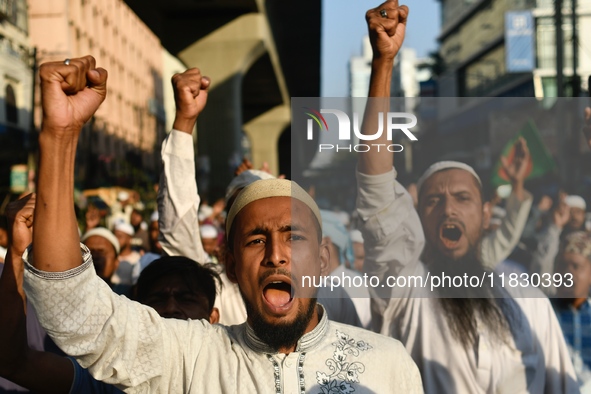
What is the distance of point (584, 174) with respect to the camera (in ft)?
10.2

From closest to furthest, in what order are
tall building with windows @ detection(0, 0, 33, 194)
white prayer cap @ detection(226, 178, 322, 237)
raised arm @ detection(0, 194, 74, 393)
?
1. white prayer cap @ detection(226, 178, 322, 237)
2. raised arm @ detection(0, 194, 74, 393)
3. tall building with windows @ detection(0, 0, 33, 194)

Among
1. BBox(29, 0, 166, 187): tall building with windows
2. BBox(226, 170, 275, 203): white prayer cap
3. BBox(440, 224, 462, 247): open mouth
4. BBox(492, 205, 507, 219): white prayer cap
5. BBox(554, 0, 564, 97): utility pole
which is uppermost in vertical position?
BBox(29, 0, 166, 187): tall building with windows

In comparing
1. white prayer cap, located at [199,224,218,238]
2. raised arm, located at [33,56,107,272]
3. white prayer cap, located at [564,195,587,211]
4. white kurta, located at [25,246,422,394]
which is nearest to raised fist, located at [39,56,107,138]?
raised arm, located at [33,56,107,272]

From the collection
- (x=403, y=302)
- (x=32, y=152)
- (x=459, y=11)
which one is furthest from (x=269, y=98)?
(x=459, y=11)

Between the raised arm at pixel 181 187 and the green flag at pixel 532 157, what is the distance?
4.04ft

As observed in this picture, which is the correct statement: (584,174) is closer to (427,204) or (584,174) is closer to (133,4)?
(427,204)

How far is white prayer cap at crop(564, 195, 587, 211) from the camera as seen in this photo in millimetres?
3035

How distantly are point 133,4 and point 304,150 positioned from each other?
15.2m

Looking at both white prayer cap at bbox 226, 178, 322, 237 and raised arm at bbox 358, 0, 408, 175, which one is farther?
raised arm at bbox 358, 0, 408, 175

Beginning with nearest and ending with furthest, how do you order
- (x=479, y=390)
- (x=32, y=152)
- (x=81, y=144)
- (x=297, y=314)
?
(x=297, y=314) < (x=479, y=390) < (x=32, y=152) < (x=81, y=144)

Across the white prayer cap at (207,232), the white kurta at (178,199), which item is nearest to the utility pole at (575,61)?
the white prayer cap at (207,232)

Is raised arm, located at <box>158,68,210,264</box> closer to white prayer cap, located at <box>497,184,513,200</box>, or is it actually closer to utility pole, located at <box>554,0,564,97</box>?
white prayer cap, located at <box>497,184,513,200</box>

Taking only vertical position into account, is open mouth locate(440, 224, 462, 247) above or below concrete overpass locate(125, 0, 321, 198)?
below

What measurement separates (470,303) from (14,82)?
31851mm
